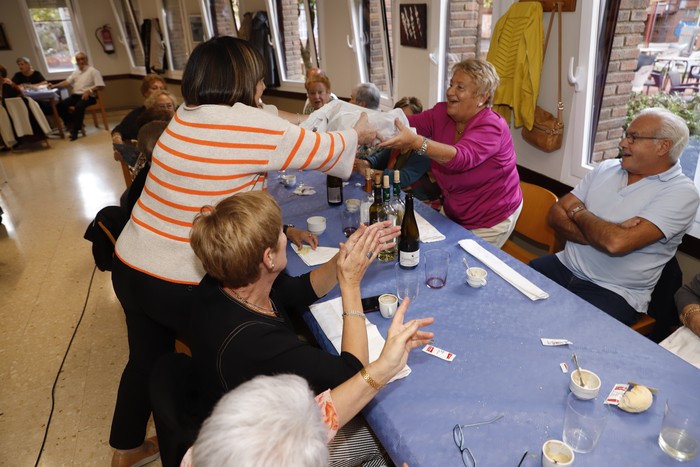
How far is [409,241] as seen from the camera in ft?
6.68

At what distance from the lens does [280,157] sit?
1.60 metres

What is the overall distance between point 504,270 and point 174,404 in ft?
4.23

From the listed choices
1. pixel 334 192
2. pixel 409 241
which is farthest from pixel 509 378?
pixel 334 192

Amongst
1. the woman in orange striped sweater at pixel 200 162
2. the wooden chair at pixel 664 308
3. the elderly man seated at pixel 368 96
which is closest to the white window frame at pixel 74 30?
the elderly man seated at pixel 368 96

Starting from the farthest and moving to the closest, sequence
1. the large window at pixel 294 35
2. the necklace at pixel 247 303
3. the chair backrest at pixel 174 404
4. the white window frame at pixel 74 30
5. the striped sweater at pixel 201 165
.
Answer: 1. the white window frame at pixel 74 30
2. the large window at pixel 294 35
3. the striped sweater at pixel 201 165
4. the necklace at pixel 247 303
5. the chair backrest at pixel 174 404

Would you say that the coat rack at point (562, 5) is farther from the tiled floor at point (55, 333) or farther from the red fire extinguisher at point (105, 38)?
the red fire extinguisher at point (105, 38)

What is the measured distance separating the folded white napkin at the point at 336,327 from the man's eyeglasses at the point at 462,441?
0.75 ft

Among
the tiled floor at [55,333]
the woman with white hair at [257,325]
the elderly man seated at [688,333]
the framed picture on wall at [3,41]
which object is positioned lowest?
the tiled floor at [55,333]

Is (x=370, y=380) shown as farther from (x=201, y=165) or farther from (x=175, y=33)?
(x=175, y=33)

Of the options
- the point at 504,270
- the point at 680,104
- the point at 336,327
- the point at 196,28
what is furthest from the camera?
the point at 196,28

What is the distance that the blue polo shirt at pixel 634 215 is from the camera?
1987mm

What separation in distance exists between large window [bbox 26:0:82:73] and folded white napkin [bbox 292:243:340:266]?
11.6m

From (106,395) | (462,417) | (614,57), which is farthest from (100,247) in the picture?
(614,57)

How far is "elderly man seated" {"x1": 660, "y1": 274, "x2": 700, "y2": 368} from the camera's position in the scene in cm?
170
